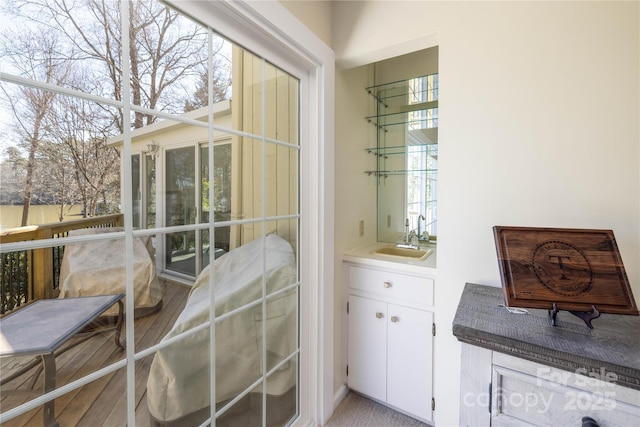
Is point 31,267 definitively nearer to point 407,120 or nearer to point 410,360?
point 410,360

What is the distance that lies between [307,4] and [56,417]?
76.1 inches

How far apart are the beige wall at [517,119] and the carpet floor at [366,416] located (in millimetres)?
278

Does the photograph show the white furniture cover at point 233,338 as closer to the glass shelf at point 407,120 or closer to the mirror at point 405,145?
the mirror at point 405,145

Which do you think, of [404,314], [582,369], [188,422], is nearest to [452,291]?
[404,314]

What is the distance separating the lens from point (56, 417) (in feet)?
2.25

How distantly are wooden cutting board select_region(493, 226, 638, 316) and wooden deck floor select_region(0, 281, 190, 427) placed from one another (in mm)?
1197

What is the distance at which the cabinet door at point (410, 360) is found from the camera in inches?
60.2

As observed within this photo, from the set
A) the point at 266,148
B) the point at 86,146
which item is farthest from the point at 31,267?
the point at 266,148

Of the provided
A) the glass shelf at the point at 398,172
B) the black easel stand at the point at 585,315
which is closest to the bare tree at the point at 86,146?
the black easel stand at the point at 585,315

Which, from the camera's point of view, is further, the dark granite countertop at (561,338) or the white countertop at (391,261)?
the white countertop at (391,261)

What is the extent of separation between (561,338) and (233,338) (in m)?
1.18

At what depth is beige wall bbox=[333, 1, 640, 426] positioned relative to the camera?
1.09 m

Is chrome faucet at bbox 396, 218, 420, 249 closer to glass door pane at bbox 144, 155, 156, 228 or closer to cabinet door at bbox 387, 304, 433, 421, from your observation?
cabinet door at bbox 387, 304, 433, 421

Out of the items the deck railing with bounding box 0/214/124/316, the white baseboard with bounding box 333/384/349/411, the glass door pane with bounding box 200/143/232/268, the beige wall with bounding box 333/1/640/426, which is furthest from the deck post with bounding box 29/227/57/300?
the white baseboard with bounding box 333/384/349/411
